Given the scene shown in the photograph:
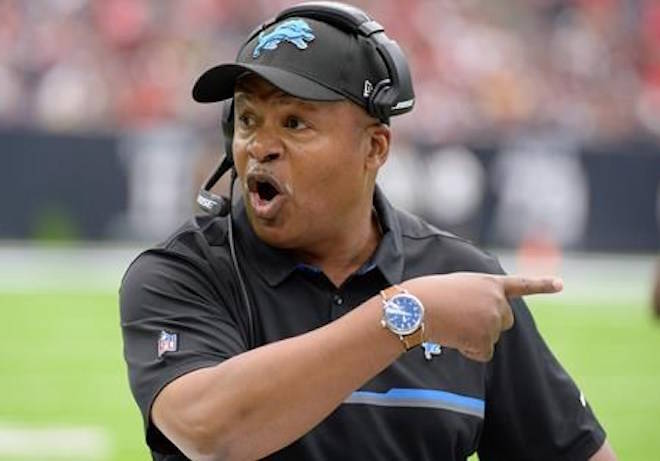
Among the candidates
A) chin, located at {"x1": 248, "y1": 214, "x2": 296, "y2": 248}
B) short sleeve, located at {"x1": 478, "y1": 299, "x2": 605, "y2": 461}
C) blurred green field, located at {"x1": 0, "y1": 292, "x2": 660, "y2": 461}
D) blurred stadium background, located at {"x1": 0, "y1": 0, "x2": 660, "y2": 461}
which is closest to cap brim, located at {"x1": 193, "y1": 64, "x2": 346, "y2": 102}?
chin, located at {"x1": 248, "y1": 214, "x2": 296, "y2": 248}

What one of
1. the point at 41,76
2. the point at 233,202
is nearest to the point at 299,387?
the point at 233,202

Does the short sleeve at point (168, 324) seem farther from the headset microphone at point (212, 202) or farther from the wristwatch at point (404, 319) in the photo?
the wristwatch at point (404, 319)

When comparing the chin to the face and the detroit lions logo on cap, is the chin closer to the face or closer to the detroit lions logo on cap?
the face

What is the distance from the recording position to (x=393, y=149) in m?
18.1

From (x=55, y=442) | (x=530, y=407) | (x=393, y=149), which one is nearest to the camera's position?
(x=530, y=407)

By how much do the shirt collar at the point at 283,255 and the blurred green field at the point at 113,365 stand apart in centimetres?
451

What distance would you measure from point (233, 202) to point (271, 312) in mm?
285

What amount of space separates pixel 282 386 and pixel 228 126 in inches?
31.0

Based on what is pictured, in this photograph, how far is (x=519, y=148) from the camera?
63.0 ft

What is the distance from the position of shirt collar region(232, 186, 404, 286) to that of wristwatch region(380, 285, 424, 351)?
1.72ft

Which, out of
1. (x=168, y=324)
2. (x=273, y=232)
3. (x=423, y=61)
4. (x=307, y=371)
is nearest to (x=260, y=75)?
(x=273, y=232)

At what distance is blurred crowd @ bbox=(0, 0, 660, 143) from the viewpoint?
18.4 meters

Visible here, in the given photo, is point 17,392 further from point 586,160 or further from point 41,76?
point 586,160

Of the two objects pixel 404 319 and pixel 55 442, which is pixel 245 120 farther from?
pixel 55 442
